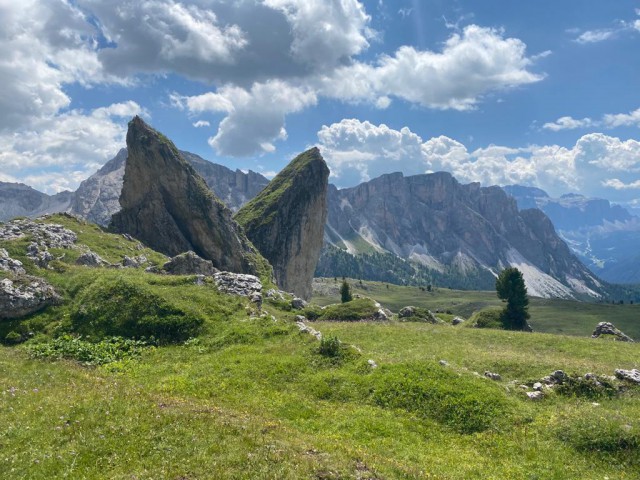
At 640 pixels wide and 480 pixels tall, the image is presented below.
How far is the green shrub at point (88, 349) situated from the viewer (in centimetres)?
2664

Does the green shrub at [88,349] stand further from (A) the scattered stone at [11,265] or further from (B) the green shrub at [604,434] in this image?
(B) the green shrub at [604,434]

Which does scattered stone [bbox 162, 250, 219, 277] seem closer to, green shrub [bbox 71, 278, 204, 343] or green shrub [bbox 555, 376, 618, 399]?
green shrub [bbox 71, 278, 204, 343]

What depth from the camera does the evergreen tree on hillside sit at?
71.6 meters

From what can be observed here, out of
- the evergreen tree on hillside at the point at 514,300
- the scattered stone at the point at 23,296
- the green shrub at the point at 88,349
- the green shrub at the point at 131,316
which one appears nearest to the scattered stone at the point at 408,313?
the evergreen tree on hillside at the point at 514,300

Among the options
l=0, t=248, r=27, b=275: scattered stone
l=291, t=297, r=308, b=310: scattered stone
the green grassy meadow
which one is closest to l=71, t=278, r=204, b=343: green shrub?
the green grassy meadow

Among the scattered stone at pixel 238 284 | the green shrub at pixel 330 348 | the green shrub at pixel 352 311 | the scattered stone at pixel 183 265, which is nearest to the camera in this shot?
the green shrub at pixel 330 348

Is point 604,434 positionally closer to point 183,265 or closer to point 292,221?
point 183,265

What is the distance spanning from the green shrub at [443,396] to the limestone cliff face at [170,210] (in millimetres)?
77691

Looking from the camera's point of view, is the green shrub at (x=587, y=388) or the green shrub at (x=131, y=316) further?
the green shrub at (x=131, y=316)

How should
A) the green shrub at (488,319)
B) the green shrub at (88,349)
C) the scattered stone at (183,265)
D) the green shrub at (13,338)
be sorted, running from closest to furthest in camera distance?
the green shrub at (88,349), the green shrub at (13,338), the scattered stone at (183,265), the green shrub at (488,319)

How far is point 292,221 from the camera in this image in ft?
446

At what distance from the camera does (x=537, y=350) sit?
116ft

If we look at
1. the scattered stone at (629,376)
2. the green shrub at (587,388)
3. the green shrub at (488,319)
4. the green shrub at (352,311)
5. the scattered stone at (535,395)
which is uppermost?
the scattered stone at (629,376)

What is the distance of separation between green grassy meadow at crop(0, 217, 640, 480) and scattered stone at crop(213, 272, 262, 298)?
11.1 m
